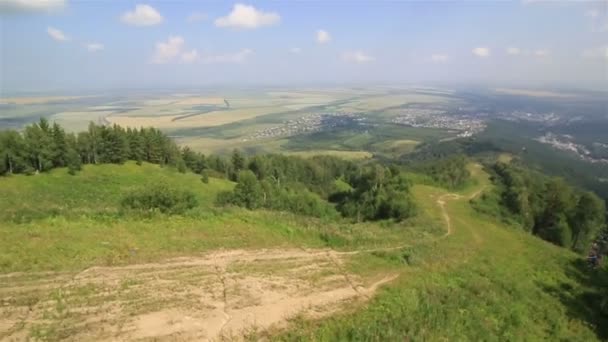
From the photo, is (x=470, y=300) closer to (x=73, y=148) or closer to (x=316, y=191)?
(x=73, y=148)

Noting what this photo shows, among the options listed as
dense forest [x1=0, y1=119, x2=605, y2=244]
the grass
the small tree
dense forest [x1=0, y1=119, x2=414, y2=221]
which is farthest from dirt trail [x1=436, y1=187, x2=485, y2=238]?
the small tree

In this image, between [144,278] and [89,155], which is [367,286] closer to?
[144,278]

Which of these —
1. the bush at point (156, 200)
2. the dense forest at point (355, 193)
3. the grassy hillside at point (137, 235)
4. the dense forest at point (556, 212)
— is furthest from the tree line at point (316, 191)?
the grassy hillside at point (137, 235)

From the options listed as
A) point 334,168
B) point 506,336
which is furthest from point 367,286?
point 334,168

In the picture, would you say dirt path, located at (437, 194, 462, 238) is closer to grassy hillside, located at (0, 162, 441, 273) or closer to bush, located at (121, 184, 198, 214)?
grassy hillside, located at (0, 162, 441, 273)

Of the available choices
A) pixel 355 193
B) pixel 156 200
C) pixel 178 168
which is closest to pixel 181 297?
pixel 156 200

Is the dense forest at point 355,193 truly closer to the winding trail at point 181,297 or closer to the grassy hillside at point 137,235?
the grassy hillside at point 137,235
